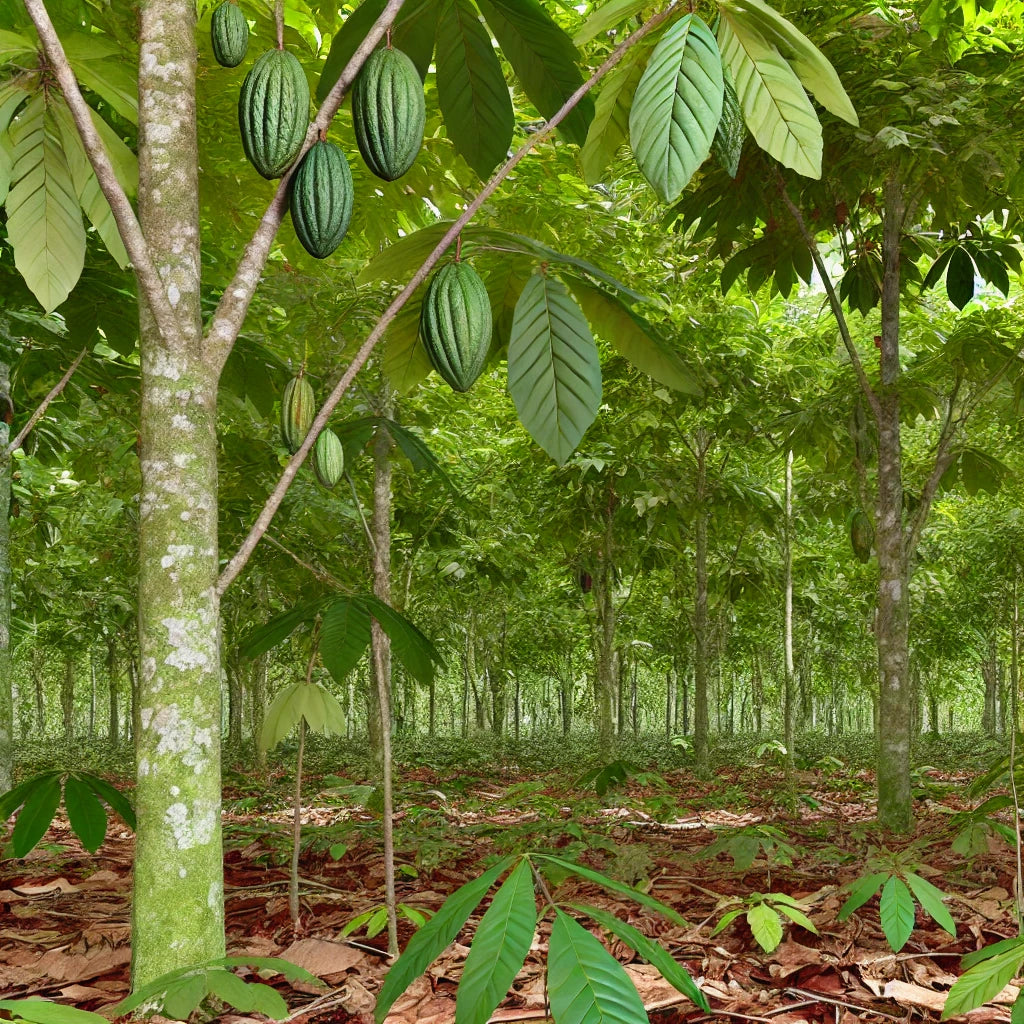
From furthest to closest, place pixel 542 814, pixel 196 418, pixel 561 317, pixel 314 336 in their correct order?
pixel 542 814, pixel 314 336, pixel 196 418, pixel 561 317

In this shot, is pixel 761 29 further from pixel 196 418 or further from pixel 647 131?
pixel 196 418

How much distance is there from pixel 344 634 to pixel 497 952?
0.93 meters

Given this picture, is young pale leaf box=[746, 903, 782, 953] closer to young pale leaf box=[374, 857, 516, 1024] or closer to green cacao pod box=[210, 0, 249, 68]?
young pale leaf box=[374, 857, 516, 1024]

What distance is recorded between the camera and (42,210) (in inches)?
66.9

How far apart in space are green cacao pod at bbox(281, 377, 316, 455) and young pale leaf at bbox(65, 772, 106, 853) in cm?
105

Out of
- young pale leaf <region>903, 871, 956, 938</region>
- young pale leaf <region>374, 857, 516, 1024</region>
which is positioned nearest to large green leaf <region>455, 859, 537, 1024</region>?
young pale leaf <region>374, 857, 516, 1024</region>

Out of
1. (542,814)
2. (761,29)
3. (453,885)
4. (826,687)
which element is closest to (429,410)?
(542,814)

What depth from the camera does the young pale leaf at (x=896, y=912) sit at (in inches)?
70.4

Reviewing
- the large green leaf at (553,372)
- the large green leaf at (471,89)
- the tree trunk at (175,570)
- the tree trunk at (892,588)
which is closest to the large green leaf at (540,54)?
the large green leaf at (471,89)

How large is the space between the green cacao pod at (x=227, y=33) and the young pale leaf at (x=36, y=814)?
1623 mm

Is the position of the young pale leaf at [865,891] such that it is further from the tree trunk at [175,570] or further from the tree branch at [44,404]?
the tree branch at [44,404]

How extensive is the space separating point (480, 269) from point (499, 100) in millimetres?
A: 792

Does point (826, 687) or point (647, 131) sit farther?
point (826, 687)

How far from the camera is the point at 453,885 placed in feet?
10.1
